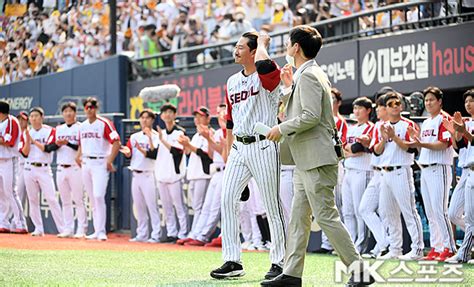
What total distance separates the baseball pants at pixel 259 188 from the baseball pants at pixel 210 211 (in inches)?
206

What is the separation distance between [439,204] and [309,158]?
13.7 ft

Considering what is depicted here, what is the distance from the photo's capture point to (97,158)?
48.7ft

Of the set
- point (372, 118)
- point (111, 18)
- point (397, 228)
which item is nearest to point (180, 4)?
point (111, 18)

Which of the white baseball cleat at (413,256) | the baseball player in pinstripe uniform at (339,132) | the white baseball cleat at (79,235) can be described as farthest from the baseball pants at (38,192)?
the white baseball cleat at (413,256)

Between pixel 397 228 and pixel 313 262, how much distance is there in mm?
1405

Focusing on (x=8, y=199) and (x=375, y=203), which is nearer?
(x=375, y=203)

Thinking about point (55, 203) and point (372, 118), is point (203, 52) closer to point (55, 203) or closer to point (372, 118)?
point (55, 203)

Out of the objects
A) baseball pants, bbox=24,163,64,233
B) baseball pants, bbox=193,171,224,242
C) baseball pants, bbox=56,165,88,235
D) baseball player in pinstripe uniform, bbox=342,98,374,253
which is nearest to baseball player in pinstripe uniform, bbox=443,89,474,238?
baseball player in pinstripe uniform, bbox=342,98,374,253

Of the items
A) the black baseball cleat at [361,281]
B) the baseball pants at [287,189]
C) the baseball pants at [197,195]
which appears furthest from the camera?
the baseball pants at [197,195]

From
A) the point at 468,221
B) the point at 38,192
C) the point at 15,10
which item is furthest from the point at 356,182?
the point at 15,10

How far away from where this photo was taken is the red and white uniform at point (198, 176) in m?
14.0

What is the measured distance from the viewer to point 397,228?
11219 mm

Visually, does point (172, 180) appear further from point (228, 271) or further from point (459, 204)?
point (228, 271)

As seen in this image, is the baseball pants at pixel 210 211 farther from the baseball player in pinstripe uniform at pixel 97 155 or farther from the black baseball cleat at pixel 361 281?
the black baseball cleat at pixel 361 281
